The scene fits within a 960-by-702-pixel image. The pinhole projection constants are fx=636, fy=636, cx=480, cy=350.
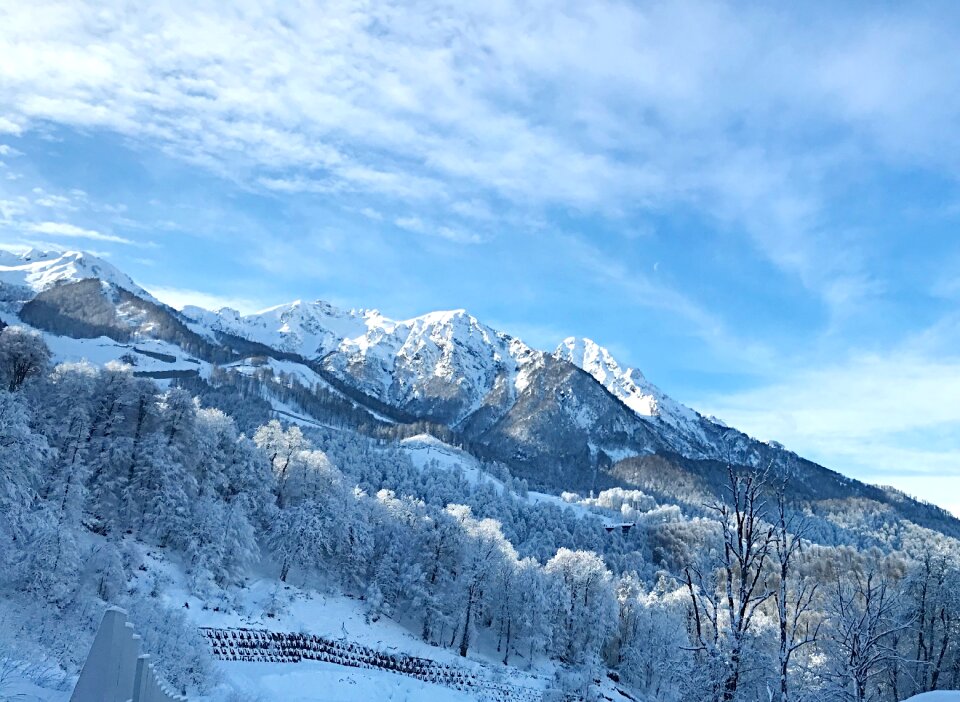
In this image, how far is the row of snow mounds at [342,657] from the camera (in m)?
35.5

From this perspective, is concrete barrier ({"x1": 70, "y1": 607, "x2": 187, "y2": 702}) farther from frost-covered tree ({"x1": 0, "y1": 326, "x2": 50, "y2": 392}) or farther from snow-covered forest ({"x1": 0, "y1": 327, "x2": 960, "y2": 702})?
frost-covered tree ({"x1": 0, "y1": 326, "x2": 50, "y2": 392})

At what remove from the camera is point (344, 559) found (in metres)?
62.2

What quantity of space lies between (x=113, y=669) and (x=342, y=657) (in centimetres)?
3190

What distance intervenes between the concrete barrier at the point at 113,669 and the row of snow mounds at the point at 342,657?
2161cm

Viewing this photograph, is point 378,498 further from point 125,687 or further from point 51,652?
point 125,687

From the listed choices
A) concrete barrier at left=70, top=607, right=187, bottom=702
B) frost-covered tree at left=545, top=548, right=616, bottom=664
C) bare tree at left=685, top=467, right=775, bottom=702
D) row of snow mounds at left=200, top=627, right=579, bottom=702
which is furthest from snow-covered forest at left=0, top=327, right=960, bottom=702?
row of snow mounds at left=200, top=627, right=579, bottom=702

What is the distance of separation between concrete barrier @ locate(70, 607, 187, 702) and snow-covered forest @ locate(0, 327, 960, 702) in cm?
223

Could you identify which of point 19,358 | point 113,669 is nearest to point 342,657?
point 113,669

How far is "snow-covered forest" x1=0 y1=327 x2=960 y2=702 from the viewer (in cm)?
1379

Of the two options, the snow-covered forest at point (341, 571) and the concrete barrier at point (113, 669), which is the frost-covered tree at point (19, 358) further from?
the concrete barrier at point (113, 669)

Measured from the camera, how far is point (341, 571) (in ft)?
202

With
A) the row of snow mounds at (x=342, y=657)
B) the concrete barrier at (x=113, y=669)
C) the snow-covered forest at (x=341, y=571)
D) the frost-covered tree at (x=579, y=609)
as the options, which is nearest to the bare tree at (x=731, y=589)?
the snow-covered forest at (x=341, y=571)

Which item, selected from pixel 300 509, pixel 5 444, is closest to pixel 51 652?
pixel 5 444

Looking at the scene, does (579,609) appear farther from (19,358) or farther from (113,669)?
(113,669)
